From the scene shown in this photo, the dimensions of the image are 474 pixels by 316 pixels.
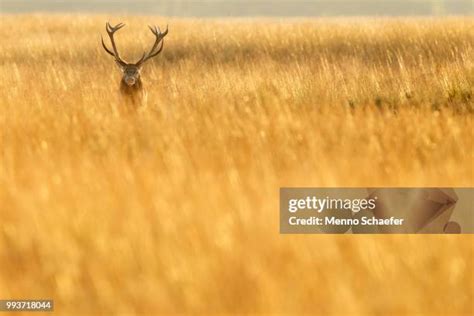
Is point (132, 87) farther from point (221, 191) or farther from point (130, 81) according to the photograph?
point (221, 191)

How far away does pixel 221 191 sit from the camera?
3760 mm

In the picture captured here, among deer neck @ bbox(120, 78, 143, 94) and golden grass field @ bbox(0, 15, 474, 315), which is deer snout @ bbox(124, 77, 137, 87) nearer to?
deer neck @ bbox(120, 78, 143, 94)

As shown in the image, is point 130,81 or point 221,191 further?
point 130,81

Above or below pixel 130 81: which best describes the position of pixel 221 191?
below

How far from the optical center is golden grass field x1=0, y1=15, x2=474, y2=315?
2.66m

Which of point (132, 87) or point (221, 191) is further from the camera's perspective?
point (132, 87)

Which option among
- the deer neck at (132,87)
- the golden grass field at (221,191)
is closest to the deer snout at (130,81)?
the deer neck at (132,87)

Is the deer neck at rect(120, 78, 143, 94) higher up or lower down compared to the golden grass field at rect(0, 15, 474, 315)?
higher up

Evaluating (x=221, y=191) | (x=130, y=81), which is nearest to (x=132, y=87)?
(x=130, y=81)

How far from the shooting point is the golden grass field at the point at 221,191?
266 cm

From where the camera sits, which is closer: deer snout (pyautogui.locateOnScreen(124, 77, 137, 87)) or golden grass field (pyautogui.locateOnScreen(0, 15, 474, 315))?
golden grass field (pyautogui.locateOnScreen(0, 15, 474, 315))

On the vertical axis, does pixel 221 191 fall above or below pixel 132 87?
below

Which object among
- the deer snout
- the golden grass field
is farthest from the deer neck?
the golden grass field

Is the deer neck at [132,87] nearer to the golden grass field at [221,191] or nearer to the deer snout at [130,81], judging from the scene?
the deer snout at [130,81]
